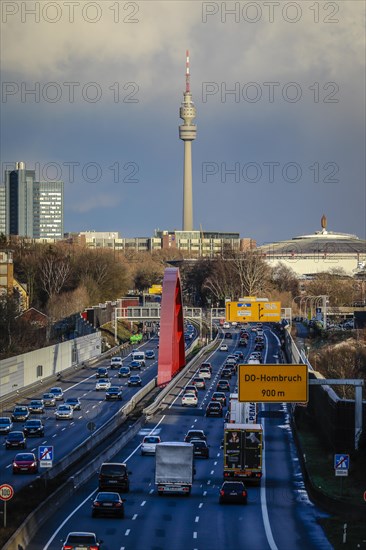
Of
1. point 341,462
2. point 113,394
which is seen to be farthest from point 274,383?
point 113,394

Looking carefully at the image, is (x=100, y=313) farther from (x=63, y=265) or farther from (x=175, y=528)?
(x=175, y=528)

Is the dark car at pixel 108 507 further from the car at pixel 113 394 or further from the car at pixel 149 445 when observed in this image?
the car at pixel 113 394

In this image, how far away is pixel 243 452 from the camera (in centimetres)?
4478

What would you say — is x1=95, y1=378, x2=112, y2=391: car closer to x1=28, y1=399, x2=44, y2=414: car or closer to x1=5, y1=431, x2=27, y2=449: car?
x1=28, y1=399, x2=44, y2=414: car

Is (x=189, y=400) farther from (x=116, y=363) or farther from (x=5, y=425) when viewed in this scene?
(x=116, y=363)

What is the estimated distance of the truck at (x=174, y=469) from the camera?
42.2m

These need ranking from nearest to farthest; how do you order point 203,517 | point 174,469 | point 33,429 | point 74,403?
1. point 203,517
2. point 174,469
3. point 33,429
4. point 74,403

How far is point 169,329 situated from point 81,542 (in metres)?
59.9

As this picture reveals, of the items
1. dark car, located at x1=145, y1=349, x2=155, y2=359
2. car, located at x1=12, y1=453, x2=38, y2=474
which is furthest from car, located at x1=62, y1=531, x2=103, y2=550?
dark car, located at x1=145, y1=349, x2=155, y2=359

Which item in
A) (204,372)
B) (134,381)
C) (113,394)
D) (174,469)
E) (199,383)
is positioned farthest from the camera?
(204,372)

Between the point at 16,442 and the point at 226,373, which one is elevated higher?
the point at 226,373

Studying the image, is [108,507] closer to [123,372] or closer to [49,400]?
[49,400]

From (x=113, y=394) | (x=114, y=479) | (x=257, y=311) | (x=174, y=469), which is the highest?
(x=257, y=311)

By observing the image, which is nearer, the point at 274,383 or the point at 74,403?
the point at 274,383
